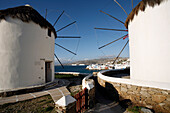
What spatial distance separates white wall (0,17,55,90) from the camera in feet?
17.5

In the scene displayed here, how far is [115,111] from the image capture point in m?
4.17

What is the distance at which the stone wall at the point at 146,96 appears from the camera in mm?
3805

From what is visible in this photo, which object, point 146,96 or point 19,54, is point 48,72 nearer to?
point 19,54

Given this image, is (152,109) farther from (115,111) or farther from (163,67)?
(163,67)

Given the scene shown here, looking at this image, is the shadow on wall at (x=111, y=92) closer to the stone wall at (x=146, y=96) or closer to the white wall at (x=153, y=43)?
the stone wall at (x=146, y=96)

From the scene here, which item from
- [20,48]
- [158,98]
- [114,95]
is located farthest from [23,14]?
[158,98]

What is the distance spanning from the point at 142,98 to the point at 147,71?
5.78 ft

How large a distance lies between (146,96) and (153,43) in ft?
9.46

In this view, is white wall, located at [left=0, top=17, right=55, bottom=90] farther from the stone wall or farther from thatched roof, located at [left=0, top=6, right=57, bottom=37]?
the stone wall

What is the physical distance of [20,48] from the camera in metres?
5.67

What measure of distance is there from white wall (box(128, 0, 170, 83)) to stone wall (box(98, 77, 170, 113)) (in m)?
1.11

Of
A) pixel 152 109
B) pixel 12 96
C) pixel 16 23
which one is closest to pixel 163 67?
pixel 152 109

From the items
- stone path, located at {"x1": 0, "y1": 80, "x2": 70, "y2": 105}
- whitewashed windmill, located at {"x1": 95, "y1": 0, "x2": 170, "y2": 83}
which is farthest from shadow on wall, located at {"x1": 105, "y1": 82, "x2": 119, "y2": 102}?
stone path, located at {"x1": 0, "y1": 80, "x2": 70, "y2": 105}

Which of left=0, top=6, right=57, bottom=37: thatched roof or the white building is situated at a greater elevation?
left=0, top=6, right=57, bottom=37: thatched roof
